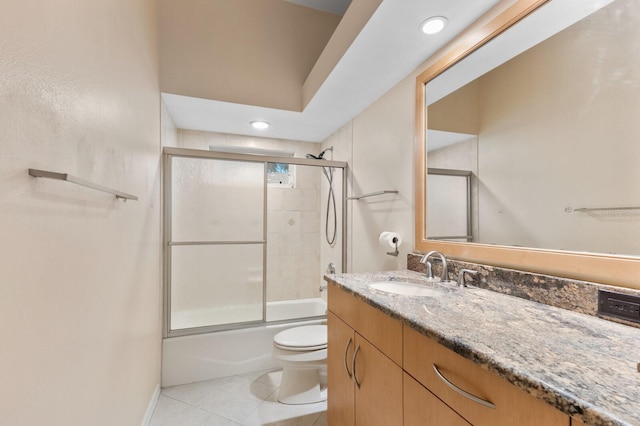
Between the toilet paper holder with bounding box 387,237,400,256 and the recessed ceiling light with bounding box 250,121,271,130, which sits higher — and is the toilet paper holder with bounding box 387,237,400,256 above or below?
below

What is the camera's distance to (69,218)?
813 millimetres

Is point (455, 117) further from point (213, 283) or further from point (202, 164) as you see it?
point (213, 283)

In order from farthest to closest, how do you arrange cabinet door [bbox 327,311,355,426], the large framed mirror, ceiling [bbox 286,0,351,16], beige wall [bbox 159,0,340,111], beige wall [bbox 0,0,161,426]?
1. ceiling [bbox 286,0,351,16]
2. beige wall [bbox 159,0,340,111]
3. cabinet door [bbox 327,311,355,426]
4. the large framed mirror
5. beige wall [bbox 0,0,161,426]

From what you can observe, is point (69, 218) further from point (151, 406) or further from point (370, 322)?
point (151, 406)

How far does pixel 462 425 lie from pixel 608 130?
1.04 m

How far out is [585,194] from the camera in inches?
37.6

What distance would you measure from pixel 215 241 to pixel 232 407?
1.23 meters

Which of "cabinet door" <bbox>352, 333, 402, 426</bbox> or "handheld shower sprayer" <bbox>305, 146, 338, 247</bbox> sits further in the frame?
"handheld shower sprayer" <bbox>305, 146, 338, 247</bbox>

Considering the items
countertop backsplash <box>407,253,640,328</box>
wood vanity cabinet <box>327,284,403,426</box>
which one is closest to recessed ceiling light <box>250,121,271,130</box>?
wood vanity cabinet <box>327,284,403,426</box>

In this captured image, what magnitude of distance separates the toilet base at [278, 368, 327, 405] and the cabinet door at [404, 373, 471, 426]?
122 centimetres

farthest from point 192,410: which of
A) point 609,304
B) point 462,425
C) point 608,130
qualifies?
point 608,130

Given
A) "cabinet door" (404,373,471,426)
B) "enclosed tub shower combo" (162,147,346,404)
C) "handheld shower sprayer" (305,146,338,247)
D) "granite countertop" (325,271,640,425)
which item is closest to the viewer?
"granite countertop" (325,271,640,425)

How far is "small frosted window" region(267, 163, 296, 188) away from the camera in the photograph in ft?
10.8

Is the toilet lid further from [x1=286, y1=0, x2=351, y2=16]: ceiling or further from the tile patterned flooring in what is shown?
[x1=286, y1=0, x2=351, y2=16]: ceiling
